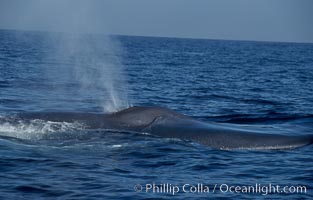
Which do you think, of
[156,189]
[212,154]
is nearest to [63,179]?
[156,189]

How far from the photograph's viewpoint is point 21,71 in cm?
3928

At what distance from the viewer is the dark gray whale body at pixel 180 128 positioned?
1419 cm

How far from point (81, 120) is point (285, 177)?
5937mm

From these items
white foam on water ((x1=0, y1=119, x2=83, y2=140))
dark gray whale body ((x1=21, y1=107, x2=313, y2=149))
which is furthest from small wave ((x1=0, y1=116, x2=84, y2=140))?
dark gray whale body ((x1=21, y1=107, x2=313, y2=149))

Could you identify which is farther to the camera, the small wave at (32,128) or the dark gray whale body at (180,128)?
the small wave at (32,128)

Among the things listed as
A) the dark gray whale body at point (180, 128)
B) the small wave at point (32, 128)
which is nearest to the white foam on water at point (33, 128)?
the small wave at point (32, 128)

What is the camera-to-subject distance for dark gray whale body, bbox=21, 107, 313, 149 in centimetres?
1419

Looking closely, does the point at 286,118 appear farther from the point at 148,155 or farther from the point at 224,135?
the point at 148,155

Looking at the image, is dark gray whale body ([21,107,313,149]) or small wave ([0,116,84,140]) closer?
dark gray whale body ([21,107,313,149])

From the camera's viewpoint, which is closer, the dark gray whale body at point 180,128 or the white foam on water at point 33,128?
the dark gray whale body at point 180,128

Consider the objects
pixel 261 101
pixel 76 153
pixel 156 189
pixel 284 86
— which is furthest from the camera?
pixel 284 86

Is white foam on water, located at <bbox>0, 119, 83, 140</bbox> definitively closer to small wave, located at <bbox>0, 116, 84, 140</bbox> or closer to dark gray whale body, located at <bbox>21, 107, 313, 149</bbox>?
small wave, located at <bbox>0, 116, 84, 140</bbox>

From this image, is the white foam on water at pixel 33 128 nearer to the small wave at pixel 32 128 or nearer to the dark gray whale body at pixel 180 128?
the small wave at pixel 32 128

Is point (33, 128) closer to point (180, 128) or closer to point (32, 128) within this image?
point (32, 128)
